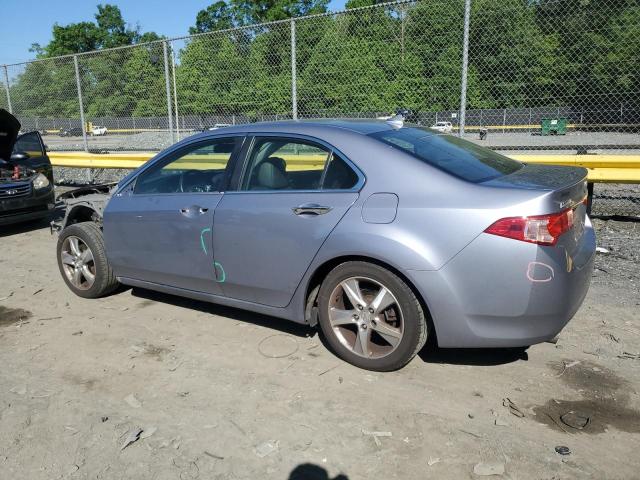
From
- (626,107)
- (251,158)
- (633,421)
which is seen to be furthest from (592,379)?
(626,107)

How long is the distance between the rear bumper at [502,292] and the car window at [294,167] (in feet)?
2.79

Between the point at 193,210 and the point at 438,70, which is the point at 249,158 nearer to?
the point at 193,210

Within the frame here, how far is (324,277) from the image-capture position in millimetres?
3652

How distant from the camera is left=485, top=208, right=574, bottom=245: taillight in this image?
2.90 m

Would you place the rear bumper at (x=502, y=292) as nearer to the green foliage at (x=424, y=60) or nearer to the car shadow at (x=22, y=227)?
the green foliage at (x=424, y=60)

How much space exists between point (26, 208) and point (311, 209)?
605 centimetres

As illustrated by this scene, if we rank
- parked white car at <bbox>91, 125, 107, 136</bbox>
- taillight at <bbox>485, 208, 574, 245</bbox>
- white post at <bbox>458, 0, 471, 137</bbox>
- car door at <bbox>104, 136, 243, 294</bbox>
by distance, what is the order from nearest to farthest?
taillight at <bbox>485, 208, 574, 245</bbox>
car door at <bbox>104, 136, 243, 294</bbox>
white post at <bbox>458, 0, 471, 137</bbox>
parked white car at <bbox>91, 125, 107, 136</bbox>

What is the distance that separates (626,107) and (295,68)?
5038 mm

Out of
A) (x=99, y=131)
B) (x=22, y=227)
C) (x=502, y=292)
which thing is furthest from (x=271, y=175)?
(x=99, y=131)

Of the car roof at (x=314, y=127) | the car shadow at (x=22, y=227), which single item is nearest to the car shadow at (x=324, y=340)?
the car roof at (x=314, y=127)

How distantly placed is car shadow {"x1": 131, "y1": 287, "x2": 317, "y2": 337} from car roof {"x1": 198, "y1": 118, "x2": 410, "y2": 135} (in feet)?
5.04

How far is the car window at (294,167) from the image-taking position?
355cm

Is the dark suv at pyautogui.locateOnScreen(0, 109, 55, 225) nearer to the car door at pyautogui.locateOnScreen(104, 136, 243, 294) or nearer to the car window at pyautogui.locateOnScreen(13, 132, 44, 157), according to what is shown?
the car window at pyautogui.locateOnScreen(13, 132, 44, 157)

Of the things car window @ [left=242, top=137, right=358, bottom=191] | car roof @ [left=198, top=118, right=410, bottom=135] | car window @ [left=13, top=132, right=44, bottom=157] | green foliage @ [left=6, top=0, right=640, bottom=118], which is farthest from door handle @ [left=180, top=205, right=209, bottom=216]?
car window @ [left=13, top=132, right=44, bottom=157]
